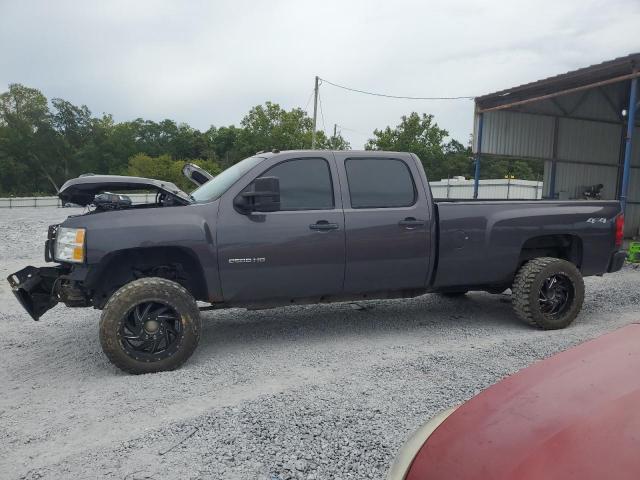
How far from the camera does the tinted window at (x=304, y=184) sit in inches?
188

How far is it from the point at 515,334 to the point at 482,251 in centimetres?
92

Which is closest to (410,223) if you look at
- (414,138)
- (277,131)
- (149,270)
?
(149,270)

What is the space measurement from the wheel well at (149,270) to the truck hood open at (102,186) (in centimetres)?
50

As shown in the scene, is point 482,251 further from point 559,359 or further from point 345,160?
point 559,359

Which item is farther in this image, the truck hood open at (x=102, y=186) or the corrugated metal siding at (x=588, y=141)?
the corrugated metal siding at (x=588, y=141)

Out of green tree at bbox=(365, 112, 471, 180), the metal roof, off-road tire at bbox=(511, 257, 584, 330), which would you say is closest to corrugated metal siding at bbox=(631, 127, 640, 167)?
the metal roof

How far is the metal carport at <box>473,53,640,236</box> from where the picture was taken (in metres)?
A: 16.0

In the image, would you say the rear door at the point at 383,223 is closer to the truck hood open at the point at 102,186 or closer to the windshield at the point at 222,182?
the windshield at the point at 222,182

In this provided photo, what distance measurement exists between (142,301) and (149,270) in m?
0.58

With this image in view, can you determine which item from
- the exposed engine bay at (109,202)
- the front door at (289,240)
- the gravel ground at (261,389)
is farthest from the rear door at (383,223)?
the exposed engine bay at (109,202)

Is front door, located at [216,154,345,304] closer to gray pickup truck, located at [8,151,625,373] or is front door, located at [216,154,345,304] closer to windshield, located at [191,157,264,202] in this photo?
gray pickup truck, located at [8,151,625,373]

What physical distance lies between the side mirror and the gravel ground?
4.37 ft

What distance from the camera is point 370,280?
489 cm

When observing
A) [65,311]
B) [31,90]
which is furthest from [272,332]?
[31,90]
